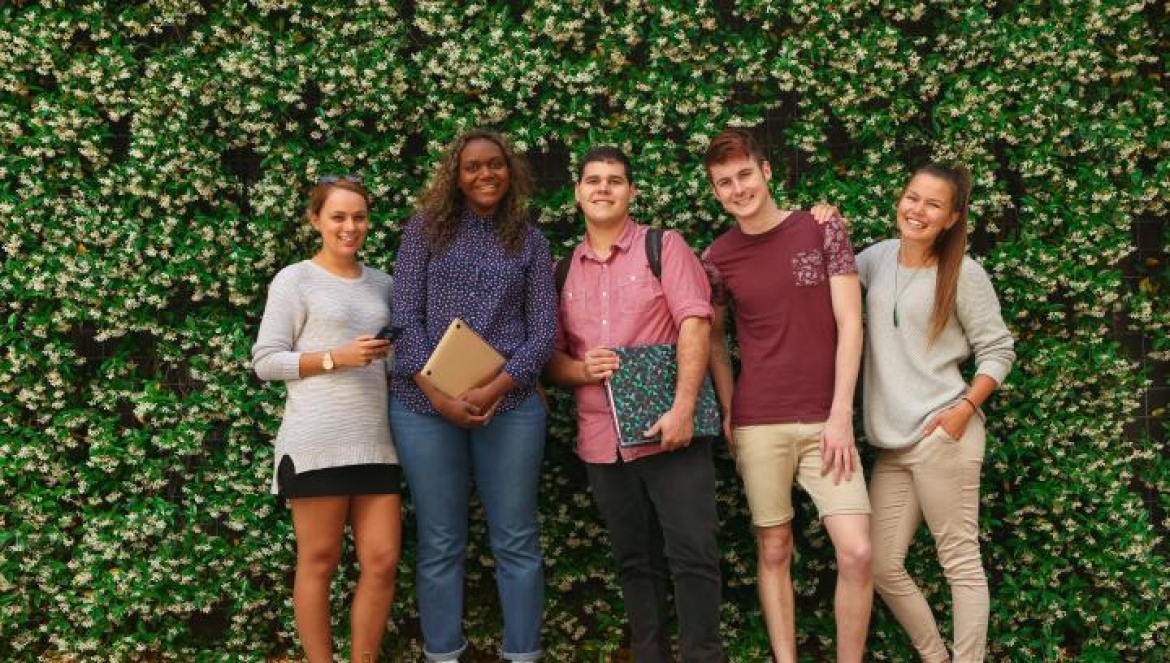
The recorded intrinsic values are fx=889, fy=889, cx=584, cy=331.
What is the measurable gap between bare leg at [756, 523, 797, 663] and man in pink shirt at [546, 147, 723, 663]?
0.24 metres

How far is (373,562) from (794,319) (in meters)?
1.75

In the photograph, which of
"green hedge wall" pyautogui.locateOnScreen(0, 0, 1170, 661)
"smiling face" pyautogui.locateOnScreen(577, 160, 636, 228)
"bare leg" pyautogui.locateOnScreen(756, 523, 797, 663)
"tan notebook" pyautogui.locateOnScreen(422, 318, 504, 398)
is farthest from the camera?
"green hedge wall" pyautogui.locateOnScreen(0, 0, 1170, 661)

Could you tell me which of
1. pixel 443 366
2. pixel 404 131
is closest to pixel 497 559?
pixel 443 366

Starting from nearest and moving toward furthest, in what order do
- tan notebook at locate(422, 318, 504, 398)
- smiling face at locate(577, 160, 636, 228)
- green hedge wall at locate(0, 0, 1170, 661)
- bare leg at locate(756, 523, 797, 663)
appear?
tan notebook at locate(422, 318, 504, 398) < smiling face at locate(577, 160, 636, 228) < bare leg at locate(756, 523, 797, 663) < green hedge wall at locate(0, 0, 1170, 661)

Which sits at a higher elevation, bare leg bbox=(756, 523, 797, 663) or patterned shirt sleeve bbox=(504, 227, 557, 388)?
patterned shirt sleeve bbox=(504, 227, 557, 388)

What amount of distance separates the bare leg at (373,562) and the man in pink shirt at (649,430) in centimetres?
76

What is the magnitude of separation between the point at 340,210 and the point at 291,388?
2.18 feet

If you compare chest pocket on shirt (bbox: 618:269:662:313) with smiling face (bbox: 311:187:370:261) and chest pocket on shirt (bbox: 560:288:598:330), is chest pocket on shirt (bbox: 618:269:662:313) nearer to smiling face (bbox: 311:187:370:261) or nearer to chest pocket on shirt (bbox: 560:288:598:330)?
chest pocket on shirt (bbox: 560:288:598:330)

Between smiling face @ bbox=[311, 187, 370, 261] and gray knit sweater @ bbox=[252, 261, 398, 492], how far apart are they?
10cm

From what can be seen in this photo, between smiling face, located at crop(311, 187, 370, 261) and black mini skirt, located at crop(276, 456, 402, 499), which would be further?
smiling face, located at crop(311, 187, 370, 261)

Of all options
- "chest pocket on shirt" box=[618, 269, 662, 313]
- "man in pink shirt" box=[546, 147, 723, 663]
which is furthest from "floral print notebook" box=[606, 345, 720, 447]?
"chest pocket on shirt" box=[618, 269, 662, 313]

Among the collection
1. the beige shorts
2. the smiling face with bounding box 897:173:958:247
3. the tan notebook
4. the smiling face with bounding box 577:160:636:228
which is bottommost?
the beige shorts

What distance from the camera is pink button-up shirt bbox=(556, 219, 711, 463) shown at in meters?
3.07

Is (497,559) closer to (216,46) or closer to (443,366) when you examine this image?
(443,366)
